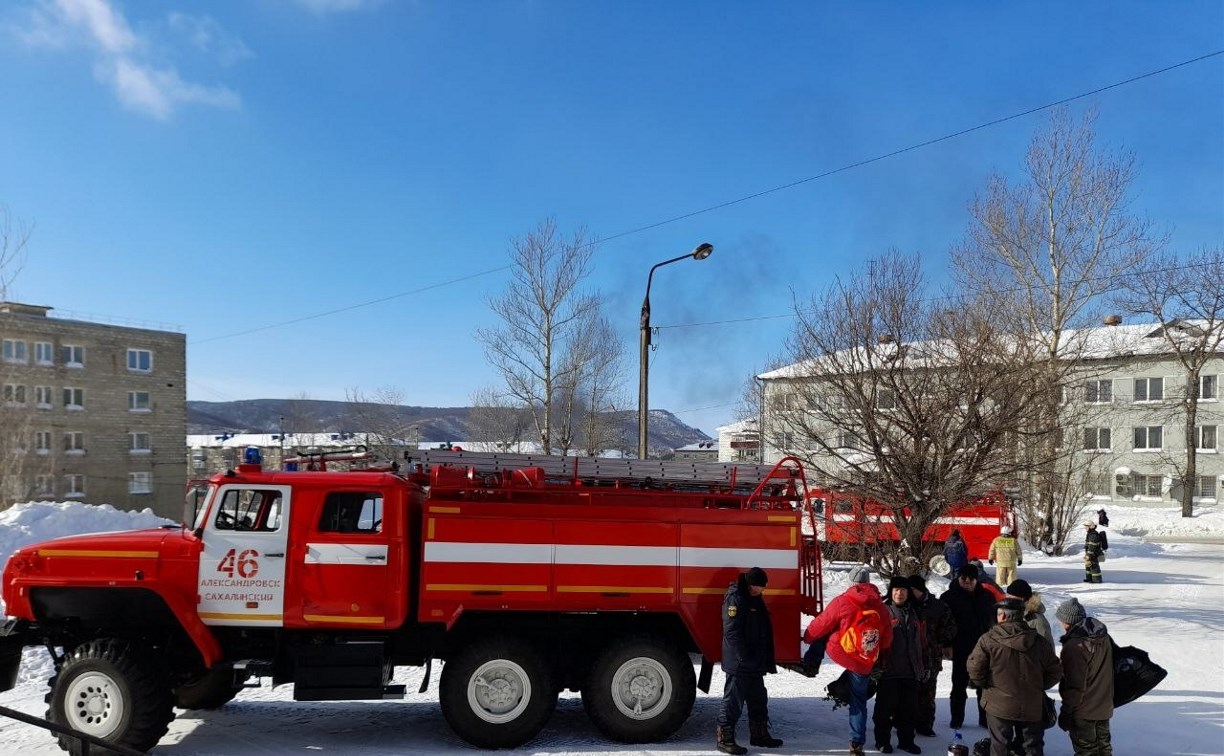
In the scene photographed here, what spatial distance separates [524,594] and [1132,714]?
6.42 m

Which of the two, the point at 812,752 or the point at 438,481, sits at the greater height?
the point at 438,481

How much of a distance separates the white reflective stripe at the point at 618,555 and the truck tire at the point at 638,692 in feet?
2.47

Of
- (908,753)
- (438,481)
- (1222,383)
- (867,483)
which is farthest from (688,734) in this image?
(1222,383)

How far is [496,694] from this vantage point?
7.40 metres

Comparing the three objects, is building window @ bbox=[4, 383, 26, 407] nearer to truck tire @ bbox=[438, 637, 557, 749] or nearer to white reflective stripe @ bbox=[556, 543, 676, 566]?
truck tire @ bbox=[438, 637, 557, 749]

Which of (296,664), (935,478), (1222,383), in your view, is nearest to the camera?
(296,664)

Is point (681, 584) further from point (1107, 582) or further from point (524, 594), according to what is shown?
point (1107, 582)

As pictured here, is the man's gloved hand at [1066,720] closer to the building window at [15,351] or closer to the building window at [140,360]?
the building window at [15,351]

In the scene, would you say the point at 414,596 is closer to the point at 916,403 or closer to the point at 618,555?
the point at 618,555

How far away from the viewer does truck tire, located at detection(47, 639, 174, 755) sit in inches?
271

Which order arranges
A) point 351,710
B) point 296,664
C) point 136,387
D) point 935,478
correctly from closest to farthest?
point 296,664, point 351,710, point 935,478, point 136,387

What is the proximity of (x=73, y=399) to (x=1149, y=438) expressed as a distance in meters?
62.0

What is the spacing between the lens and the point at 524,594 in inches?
291

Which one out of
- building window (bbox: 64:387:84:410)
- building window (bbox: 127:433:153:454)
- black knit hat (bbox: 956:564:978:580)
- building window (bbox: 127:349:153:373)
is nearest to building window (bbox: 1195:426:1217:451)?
black knit hat (bbox: 956:564:978:580)
